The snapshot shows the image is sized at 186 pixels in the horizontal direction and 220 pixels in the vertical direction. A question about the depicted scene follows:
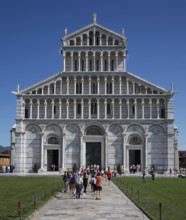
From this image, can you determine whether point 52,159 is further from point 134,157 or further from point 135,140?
point 135,140

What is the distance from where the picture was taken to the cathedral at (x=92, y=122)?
5847cm

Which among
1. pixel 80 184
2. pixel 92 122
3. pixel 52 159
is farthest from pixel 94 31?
pixel 80 184

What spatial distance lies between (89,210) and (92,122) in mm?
38866

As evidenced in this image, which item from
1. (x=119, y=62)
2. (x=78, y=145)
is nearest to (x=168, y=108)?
(x=119, y=62)

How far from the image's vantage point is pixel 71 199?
25516 mm

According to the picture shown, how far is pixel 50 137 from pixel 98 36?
1687 cm

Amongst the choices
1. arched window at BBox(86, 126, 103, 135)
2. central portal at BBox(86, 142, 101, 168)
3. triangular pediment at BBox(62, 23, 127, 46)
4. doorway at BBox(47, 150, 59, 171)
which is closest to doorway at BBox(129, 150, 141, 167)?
central portal at BBox(86, 142, 101, 168)

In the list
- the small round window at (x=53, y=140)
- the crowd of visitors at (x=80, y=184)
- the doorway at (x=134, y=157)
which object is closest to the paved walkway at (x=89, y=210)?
the crowd of visitors at (x=80, y=184)

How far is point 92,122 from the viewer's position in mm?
58875

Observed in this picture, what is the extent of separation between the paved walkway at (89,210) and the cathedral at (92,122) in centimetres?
3341

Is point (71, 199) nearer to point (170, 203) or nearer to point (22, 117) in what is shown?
point (170, 203)

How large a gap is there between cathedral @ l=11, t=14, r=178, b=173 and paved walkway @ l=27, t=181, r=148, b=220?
1316 inches

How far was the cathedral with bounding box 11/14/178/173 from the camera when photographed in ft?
192

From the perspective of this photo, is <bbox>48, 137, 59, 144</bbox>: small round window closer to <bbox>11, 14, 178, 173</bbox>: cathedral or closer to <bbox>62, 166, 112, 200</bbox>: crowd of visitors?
<bbox>11, 14, 178, 173</bbox>: cathedral
